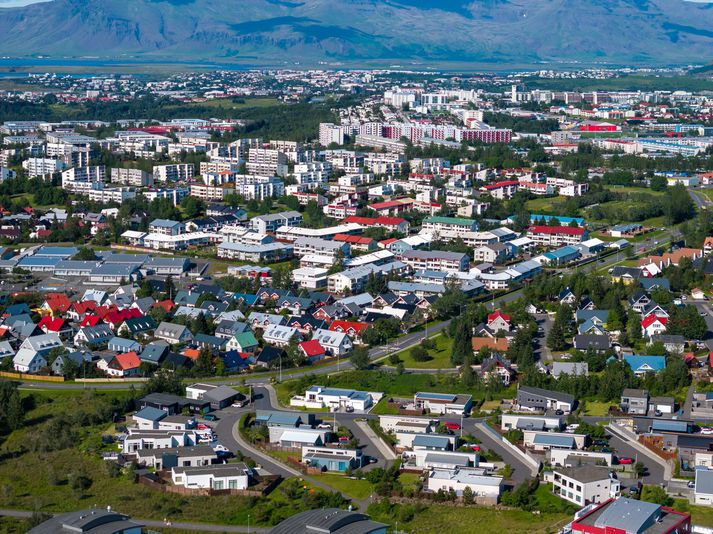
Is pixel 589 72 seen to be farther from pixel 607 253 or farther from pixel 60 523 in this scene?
pixel 60 523

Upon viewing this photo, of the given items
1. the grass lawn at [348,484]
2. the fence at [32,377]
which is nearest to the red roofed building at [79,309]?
the fence at [32,377]

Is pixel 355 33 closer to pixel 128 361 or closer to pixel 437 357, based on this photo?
pixel 437 357

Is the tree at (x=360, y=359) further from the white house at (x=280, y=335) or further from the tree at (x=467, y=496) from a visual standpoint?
the tree at (x=467, y=496)

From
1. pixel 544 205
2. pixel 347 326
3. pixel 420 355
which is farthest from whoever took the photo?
pixel 544 205

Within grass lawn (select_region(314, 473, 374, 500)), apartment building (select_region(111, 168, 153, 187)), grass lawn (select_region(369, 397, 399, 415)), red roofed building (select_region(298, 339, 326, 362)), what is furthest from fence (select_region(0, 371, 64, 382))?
apartment building (select_region(111, 168, 153, 187))

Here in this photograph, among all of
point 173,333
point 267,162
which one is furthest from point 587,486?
point 267,162
